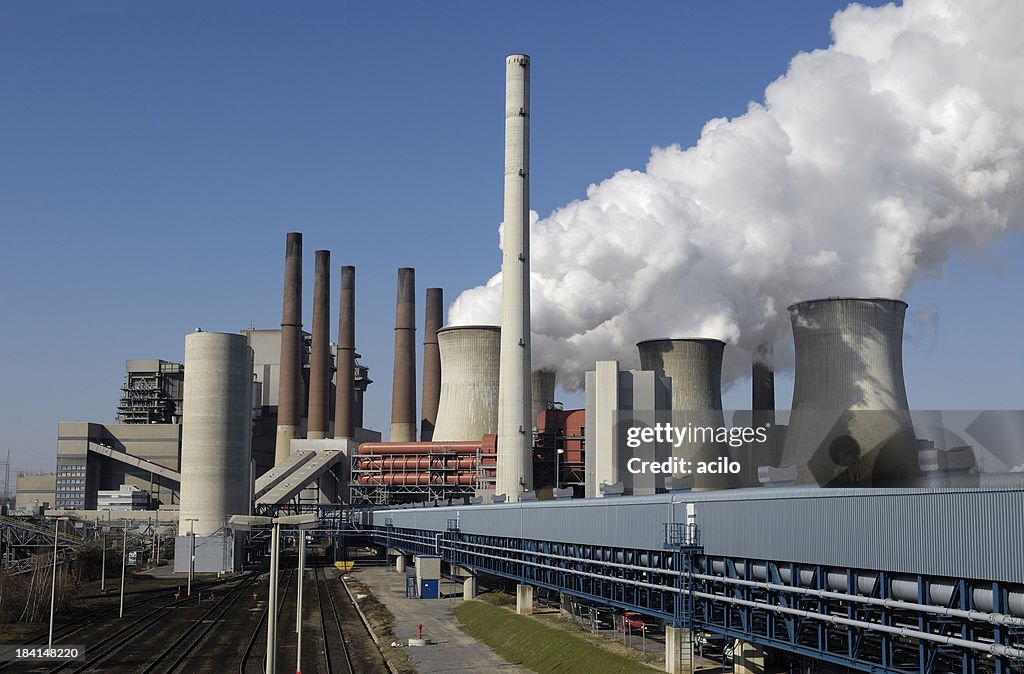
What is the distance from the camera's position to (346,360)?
4264 inches

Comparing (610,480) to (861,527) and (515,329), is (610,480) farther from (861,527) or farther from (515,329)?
(861,527)

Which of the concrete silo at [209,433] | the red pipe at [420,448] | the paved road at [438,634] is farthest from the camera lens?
the red pipe at [420,448]

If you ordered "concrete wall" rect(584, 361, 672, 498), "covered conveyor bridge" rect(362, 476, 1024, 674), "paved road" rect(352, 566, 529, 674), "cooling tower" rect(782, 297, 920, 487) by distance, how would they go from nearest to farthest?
1. "covered conveyor bridge" rect(362, 476, 1024, 674)
2. "paved road" rect(352, 566, 529, 674)
3. "cooling tower" rect(782, 297, 920, 487)
4. "concrete wall" rect(584, 361, 672, 498)

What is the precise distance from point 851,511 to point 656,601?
13.0 meters

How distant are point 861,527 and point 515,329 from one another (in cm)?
4922

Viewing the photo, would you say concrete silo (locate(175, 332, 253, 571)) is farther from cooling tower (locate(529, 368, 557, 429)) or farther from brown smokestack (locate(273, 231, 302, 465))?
brown smokestack (locate(273, 231, 302, 465))

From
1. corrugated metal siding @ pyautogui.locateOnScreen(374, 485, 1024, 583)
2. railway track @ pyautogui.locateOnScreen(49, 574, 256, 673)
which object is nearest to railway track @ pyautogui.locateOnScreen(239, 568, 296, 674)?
railway track @ pyautogui.locateOnScreen(49, 574, 256, 673)

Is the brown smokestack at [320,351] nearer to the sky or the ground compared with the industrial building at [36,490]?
nearer to the sky

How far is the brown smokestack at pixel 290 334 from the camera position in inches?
4102

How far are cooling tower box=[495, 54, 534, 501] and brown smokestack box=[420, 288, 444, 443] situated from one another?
1416 inches

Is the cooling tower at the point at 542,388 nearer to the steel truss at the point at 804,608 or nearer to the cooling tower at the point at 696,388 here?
the cooling tower at the point at 696,388

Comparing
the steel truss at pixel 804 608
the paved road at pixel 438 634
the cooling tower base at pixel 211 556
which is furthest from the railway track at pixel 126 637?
the steel truss at pixel 804 608

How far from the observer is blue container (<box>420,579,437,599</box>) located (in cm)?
5688

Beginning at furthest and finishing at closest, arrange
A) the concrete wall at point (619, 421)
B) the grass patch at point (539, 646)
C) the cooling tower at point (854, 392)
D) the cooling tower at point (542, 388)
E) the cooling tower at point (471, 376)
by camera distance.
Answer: the cooling tower at point (542, 388) < the cooling tower at point (471, 376) < the concrete wall at point (619, 421) < the cooling tower at point (854, 392) < the grass patch at point (539, 646)
